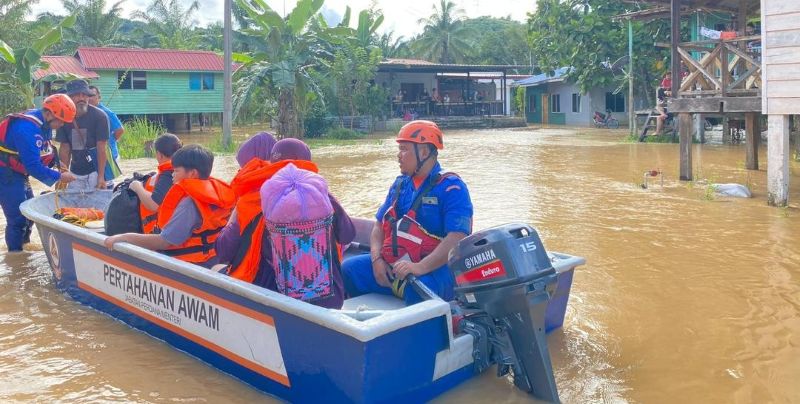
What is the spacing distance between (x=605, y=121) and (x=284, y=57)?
1619cm

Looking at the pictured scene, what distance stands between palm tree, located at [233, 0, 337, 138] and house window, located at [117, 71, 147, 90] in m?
8.21

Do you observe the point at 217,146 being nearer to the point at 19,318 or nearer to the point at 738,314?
the point at 19,318

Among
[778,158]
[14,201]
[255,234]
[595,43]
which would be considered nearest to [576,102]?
[595,43]

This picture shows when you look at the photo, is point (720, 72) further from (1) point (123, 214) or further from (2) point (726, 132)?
(2) point (726, 132)

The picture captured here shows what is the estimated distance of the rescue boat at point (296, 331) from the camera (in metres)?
Answer: 3.48

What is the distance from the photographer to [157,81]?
101 feet

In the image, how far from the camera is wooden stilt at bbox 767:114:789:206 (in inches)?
369

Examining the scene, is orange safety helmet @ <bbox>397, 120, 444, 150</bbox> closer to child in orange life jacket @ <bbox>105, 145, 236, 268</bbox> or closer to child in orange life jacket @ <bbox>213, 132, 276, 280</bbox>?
child in orange life jacket @ <bbox>213, 132, 276, 280</bbox>

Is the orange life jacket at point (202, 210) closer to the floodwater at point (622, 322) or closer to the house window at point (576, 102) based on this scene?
the floodwater at point (622, 322)

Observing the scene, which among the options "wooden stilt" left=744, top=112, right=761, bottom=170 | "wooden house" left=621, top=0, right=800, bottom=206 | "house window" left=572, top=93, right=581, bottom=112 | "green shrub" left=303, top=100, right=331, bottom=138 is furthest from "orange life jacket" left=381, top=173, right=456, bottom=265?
"house window" left=572, top=93, right=581, bottom=112

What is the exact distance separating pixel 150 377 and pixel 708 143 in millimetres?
19107

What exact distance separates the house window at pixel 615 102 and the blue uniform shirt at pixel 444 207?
31139 mm

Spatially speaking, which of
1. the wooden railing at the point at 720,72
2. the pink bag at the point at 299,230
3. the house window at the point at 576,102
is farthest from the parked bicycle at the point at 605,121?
the pink bag at the point at 299,230

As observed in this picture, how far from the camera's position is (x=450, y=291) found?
4.31 m
